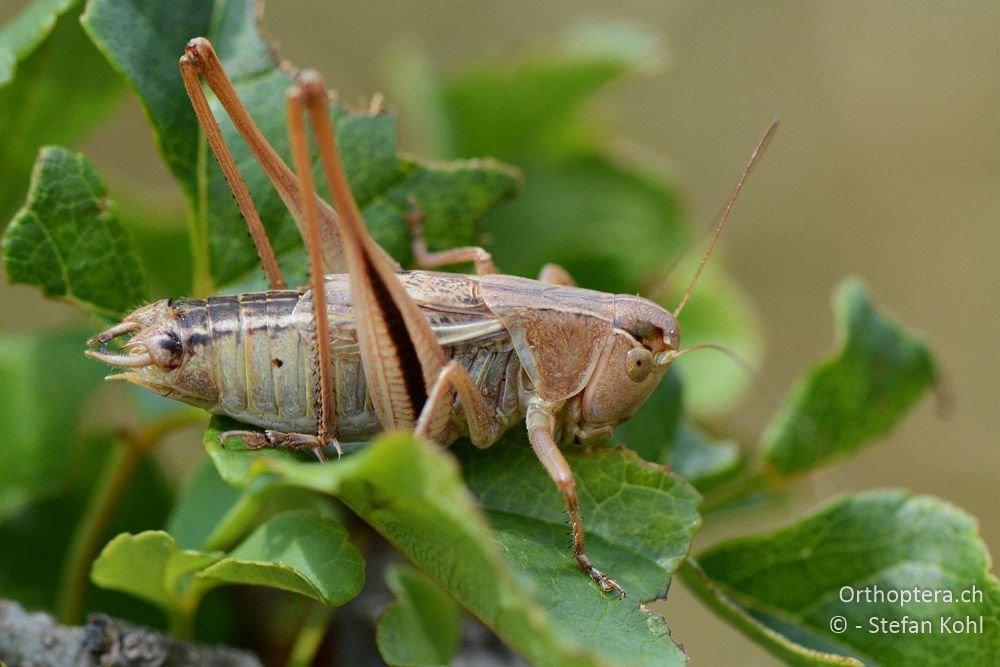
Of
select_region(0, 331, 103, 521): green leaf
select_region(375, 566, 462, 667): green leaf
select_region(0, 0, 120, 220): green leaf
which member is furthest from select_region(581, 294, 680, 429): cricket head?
select_region(0, 0, 120, 220): green leaf

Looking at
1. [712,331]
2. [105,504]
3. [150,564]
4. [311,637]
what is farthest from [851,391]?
[105,504]

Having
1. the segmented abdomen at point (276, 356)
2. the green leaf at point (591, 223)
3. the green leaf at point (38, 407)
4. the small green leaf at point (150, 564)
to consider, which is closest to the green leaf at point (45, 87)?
the green leaf at point (38, 407)

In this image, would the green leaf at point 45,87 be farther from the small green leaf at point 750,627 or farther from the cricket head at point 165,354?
the small green leaf at point 750,627

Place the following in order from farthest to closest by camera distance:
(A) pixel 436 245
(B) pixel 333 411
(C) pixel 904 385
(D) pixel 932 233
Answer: (D) pixel 932 233 < (C) pixel 904 385 < (A) pixel 436 245 < (B) pixel 333 411

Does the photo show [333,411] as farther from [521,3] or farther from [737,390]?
[521,3]

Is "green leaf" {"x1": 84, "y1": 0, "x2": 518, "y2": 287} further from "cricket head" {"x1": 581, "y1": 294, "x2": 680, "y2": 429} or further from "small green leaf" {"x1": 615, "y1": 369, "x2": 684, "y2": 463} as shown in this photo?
"small green leaf" {"x1": 615, "y1": 369, "x2": 684, "y2": 463}

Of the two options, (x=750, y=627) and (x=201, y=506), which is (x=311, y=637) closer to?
(x=201, y=506)

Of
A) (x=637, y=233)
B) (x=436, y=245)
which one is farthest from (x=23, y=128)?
(x=637, y=233)
